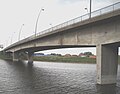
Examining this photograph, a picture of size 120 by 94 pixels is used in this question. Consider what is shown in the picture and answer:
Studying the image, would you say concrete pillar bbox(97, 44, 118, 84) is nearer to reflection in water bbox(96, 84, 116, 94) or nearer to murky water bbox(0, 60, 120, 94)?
reflection in water bbox(96, 84, 116, 94)

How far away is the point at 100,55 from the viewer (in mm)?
29016

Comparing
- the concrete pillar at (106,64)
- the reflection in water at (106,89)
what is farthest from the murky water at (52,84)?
the concrete pillar at (106,64)

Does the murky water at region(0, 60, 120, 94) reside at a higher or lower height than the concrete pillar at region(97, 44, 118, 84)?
lower

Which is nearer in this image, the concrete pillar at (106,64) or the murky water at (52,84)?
the murky water at (52,84)

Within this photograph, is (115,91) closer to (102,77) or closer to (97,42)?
(102,77)

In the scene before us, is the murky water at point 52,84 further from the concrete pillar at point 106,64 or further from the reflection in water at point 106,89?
the concrete pillar at point 106,64

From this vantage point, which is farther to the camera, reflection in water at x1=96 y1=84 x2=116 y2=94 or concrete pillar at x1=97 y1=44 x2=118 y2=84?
concrete pillar at x1=97 y1=44 x2=118 y2=84

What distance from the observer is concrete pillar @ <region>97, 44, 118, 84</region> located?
28.7m

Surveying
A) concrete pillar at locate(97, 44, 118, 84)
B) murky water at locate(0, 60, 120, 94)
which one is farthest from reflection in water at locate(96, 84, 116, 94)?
concrete pillar at locate(97, 44, 118, 84)

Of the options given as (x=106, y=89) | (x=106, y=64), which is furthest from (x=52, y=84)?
(x=106, y=64)

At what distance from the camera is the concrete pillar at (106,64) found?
94.2 feet

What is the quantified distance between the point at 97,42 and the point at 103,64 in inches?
134

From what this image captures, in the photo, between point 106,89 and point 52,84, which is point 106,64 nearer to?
point 106,89

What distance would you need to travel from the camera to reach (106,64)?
94.9 feet
